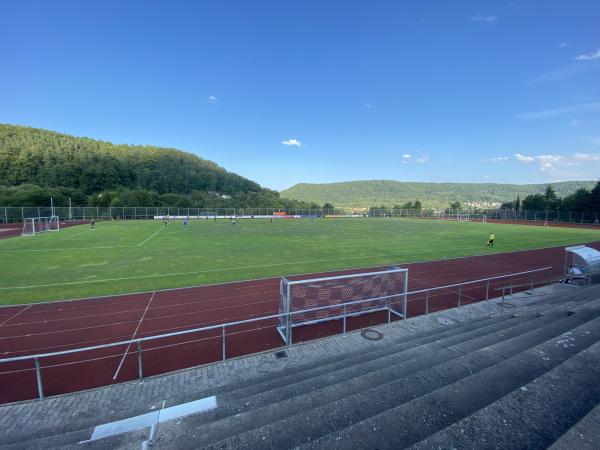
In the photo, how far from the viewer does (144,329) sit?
948 cm

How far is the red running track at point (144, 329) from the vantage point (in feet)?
23.6

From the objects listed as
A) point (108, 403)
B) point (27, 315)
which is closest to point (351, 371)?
point (108, 403)

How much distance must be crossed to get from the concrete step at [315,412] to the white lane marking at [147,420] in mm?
300

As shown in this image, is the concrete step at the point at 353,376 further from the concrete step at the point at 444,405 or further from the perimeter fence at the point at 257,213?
the perimeter fence at the point at 257,213

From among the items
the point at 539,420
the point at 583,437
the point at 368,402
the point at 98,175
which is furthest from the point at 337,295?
the point at 98,175

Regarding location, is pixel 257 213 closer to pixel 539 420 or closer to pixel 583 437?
pixel 539 420

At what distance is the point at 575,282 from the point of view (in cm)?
1409

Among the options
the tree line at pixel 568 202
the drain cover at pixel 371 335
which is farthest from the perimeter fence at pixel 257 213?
the drain cover at pixel 371 335

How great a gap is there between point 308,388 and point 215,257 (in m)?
17.4

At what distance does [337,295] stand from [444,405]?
628 cm

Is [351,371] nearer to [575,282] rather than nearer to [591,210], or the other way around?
[575,282]

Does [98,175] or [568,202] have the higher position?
[98,175]

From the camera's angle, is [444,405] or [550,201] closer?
[444,405]

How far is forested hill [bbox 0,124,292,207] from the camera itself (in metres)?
79.4
